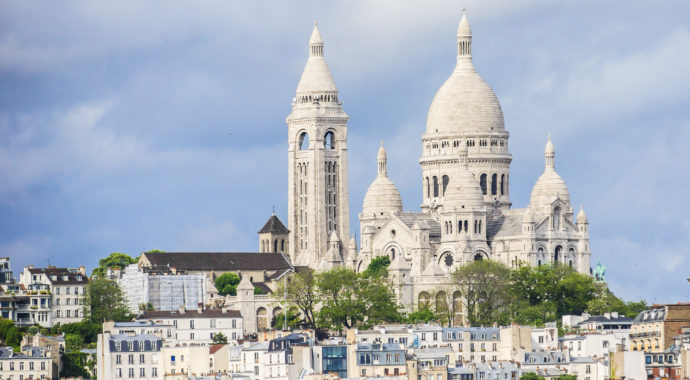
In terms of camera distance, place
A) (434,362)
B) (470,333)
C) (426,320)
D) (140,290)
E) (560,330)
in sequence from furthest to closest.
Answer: (140,290)
(426,320)
(560,330)
(470,333)
(434,362)

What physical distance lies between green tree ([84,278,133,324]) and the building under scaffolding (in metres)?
8.78

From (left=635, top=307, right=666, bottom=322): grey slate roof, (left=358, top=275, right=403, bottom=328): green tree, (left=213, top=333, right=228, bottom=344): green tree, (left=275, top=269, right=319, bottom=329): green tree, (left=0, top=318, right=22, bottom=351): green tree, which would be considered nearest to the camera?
(left=635, top=307, right=666, bottom=322): grey slate roof

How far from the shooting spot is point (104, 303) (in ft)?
583

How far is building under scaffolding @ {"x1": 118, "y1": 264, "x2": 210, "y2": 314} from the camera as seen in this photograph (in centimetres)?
19288

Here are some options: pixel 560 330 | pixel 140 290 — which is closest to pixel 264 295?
pixel 140 290

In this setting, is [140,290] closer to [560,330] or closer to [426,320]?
[426,320]

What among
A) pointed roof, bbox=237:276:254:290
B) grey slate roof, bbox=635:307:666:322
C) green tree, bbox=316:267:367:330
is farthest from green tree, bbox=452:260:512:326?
grey slate roof, bbox=635:307:666:322

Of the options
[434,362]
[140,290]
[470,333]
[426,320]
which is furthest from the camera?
[140,290]

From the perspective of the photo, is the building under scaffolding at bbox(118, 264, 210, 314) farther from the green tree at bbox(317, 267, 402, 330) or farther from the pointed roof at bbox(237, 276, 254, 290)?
the green tree at bbox(317, 267, 402, 330)

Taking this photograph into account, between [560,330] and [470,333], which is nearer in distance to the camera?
[470,333]

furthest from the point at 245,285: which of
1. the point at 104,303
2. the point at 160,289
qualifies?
the point at 104,303

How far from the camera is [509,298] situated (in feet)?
596

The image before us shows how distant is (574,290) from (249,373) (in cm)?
5412

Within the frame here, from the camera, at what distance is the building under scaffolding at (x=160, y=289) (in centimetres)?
19288
